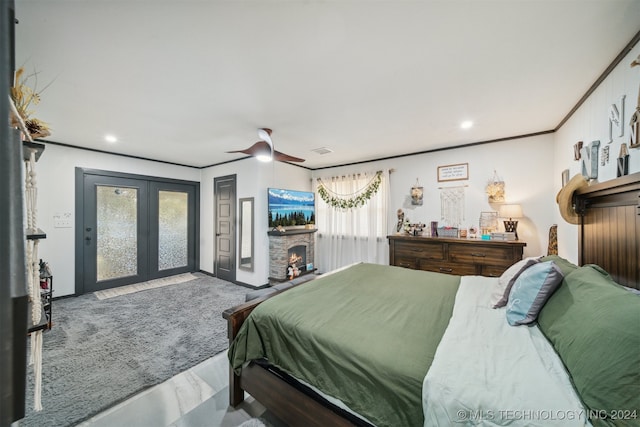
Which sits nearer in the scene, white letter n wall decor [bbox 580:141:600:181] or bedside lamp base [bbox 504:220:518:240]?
white letter n wall decor [bbox 580:141:600:181]

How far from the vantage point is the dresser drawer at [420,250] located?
3.68m

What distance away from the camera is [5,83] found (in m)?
0.27

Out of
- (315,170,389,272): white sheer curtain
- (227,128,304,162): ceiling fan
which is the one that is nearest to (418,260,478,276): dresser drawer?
(315,170,389,272): white sheer curtain

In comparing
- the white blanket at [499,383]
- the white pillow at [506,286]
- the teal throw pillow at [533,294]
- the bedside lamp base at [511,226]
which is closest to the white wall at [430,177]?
the bedside lamp base at [511,226]

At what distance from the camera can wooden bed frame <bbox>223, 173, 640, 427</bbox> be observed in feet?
4.78

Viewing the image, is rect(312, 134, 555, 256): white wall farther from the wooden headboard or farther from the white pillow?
the white pillow

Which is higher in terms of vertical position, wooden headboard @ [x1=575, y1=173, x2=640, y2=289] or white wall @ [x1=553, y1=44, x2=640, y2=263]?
white wall @ [x1=553, y1=44, x2=640, y2=263]

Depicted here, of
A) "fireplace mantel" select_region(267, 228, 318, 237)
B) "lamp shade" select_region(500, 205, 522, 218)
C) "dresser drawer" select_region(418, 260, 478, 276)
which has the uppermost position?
"lamp shade" select_region(500, 205, 522, 218)

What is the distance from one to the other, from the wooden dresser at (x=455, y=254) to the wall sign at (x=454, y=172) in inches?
39.7

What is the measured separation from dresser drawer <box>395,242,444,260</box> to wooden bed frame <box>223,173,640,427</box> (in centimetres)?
166

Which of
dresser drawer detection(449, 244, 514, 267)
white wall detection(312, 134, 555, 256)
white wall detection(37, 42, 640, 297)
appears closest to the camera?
white wall detection(37, 42, 640, 297)

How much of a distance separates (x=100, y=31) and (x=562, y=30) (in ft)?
9.34

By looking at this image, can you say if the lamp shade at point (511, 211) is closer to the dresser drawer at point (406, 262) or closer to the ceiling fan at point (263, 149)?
the dresser drawer at point (406, 262)

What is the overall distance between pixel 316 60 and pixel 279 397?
7.48 feet
